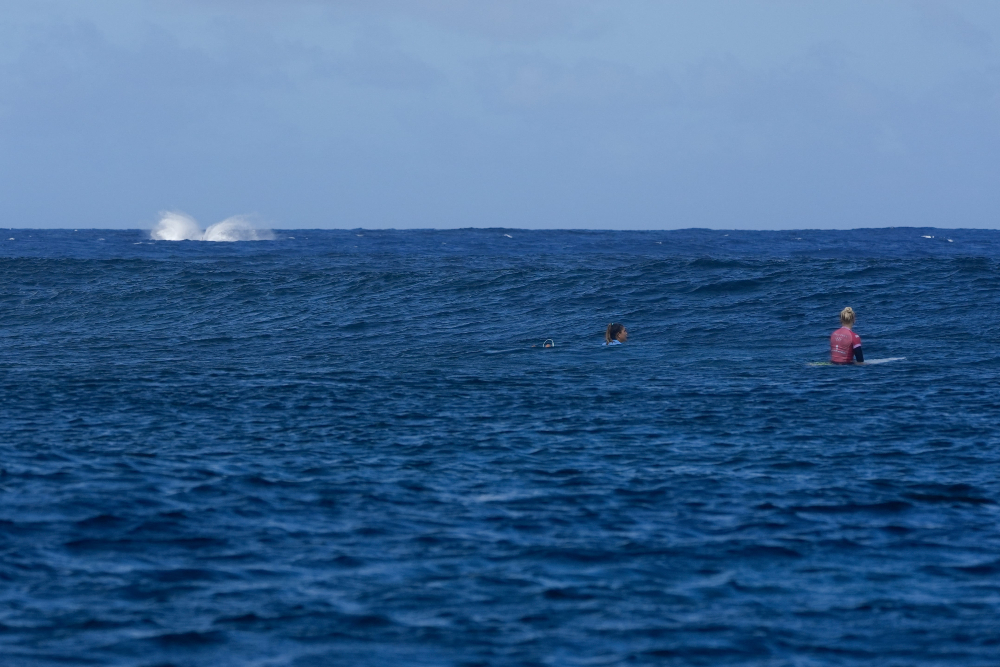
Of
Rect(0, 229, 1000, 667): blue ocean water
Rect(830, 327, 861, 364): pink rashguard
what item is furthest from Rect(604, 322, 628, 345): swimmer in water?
Rect(830, 327, 861, 364): pink rashguard

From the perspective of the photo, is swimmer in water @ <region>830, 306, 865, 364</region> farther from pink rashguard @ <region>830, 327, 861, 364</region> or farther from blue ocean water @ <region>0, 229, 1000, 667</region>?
blue ocean water @ <region>0, 229, 1000, 667</region>

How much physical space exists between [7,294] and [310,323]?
1294 centimetres

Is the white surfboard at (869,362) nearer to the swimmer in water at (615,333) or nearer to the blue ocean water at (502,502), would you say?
the blue ocean water at (502,502)

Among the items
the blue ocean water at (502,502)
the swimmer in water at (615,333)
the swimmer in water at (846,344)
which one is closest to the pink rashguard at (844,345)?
the swimmer in water at (846,344)

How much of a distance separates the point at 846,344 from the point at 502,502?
38.2 ft

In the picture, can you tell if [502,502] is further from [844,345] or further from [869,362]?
[869,362]

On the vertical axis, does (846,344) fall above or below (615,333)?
above

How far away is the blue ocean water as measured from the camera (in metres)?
8.02

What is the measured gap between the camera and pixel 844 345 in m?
21.2

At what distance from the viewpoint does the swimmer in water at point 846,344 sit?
21094 millimetres

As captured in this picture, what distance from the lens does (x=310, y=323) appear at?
1245 inches

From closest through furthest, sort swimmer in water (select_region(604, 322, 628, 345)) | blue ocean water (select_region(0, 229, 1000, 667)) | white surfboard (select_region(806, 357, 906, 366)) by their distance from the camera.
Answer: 1. blue ocean water (select_region(0, 229, 1000, 667))
2. white surfboard (select_region(806, 357, 906, 366))
3. swimmer in water (select_region(604, 322, 628, 345))

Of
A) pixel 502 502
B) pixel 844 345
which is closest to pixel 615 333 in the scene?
pixel 844 345

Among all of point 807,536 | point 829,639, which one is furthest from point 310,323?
point 829,639
